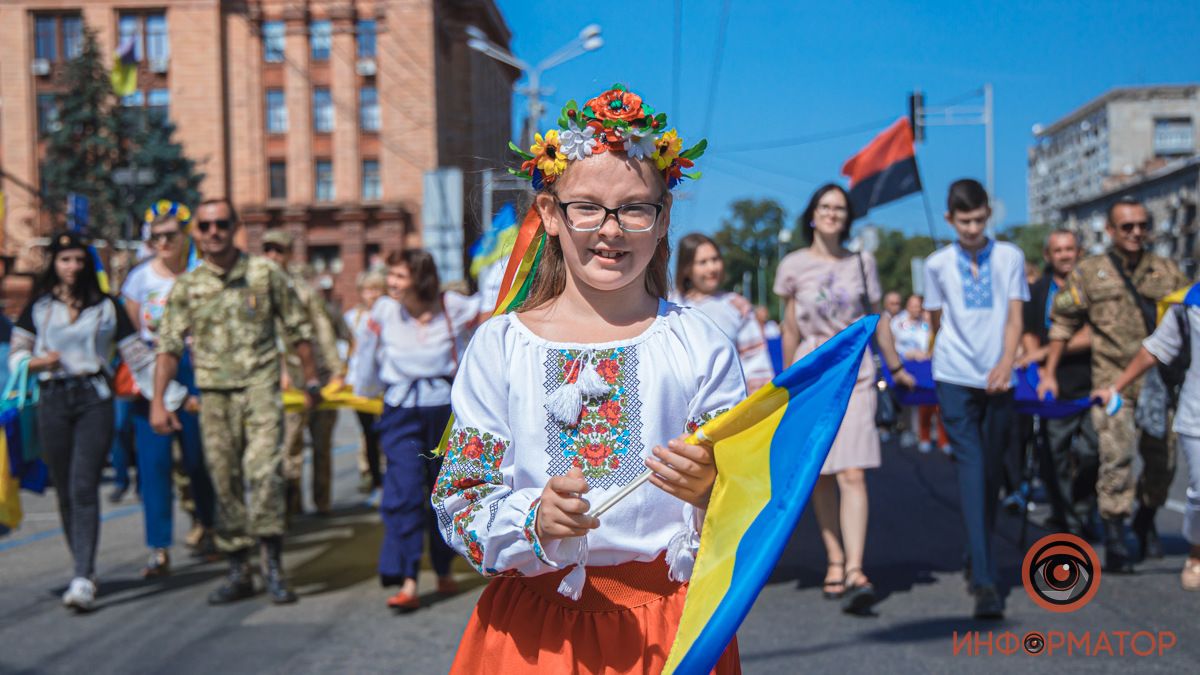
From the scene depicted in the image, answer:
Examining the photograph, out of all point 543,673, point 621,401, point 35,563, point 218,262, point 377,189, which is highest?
point 377,189

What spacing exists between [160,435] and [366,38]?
46.6 meters

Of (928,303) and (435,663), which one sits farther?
(928,303)

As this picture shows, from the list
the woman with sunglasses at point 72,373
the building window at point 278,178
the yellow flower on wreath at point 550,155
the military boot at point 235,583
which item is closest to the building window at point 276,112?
the building window at point 278,178

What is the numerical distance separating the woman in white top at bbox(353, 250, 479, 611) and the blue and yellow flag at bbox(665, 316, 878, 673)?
14.6 feet

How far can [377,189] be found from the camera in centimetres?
5262

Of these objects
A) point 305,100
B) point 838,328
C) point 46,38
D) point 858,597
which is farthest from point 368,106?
point 858,597

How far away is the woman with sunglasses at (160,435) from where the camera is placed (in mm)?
7621

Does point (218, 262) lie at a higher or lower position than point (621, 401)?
higher

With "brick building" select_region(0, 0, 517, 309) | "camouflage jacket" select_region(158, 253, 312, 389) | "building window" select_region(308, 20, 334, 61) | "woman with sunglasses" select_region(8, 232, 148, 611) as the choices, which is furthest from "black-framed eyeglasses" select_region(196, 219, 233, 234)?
"building window" select_region(308, 20, 334, 61)

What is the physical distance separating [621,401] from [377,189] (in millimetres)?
51411

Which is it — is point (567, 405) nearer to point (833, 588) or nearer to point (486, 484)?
point (486, 484)

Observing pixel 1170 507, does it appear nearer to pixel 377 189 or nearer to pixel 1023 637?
pixel 1023 637

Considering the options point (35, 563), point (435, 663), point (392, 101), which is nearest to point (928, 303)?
point (435, 663)

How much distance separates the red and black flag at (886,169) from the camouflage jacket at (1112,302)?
1.19 metres
